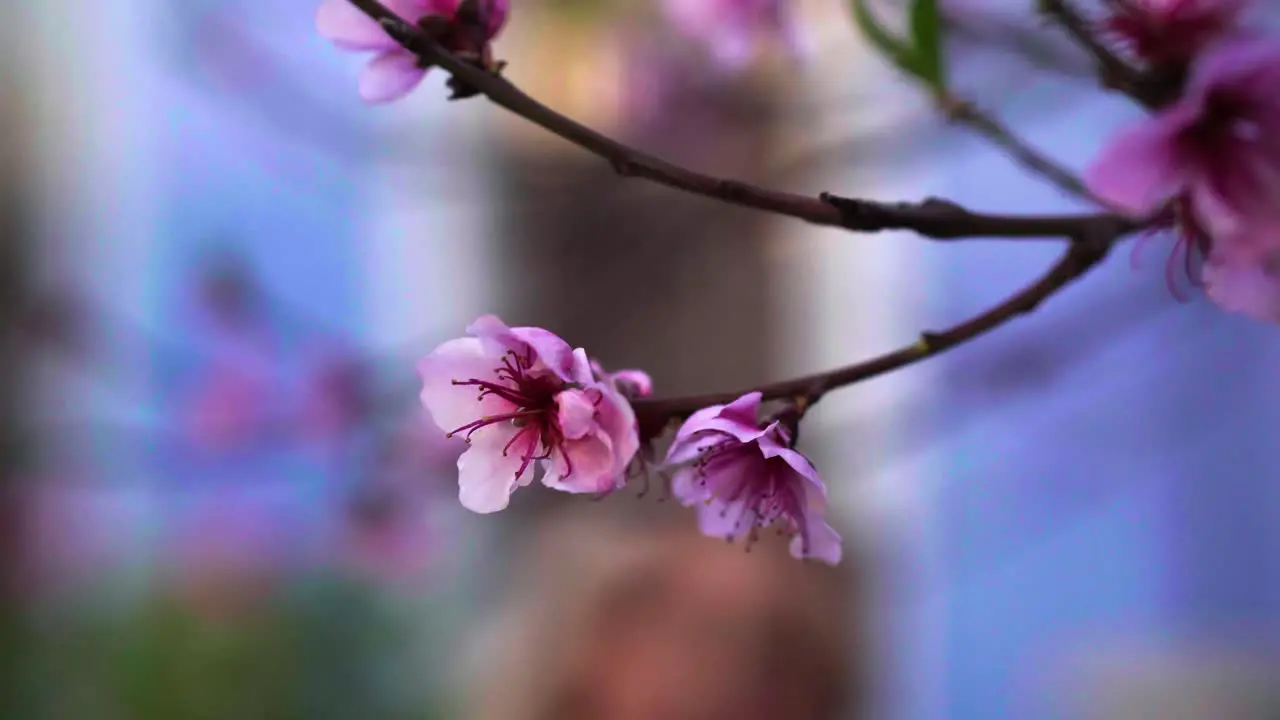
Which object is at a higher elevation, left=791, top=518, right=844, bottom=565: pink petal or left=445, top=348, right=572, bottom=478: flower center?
left=445, top=348, right=572, bottom=478: flower center

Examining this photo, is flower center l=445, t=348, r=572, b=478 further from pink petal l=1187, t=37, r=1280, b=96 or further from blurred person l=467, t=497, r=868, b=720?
blurred person l=467, t=497, r=868, b=720

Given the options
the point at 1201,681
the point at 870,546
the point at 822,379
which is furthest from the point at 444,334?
the point at 1201,681

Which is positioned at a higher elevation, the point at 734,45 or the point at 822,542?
the point at 734,45

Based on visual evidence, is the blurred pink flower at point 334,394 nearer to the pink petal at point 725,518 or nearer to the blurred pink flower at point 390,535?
the blurred pink flower at point 390,535

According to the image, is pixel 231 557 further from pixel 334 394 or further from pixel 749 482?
pixel 749 482

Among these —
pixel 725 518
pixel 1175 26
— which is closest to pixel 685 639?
pixel 725 518

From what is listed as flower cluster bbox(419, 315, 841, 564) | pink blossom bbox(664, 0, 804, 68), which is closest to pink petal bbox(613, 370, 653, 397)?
flower cluster bbox(419, 315, 841, 564)

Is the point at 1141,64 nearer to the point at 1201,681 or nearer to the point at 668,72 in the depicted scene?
the point at 668,72

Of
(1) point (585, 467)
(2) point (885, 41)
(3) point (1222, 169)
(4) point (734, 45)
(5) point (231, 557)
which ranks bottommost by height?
(1) point (585, 467)
